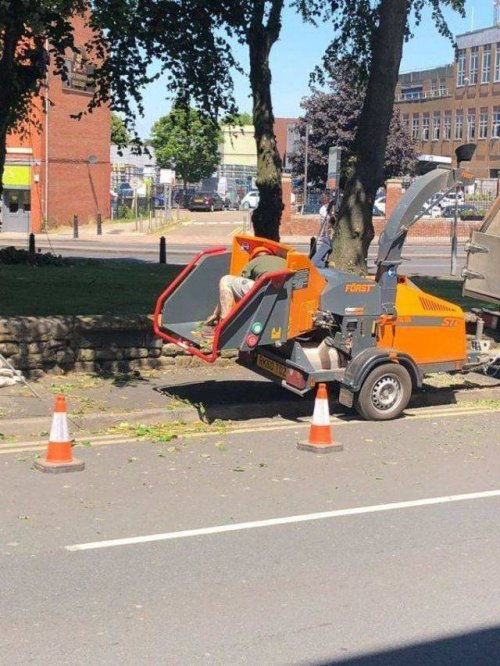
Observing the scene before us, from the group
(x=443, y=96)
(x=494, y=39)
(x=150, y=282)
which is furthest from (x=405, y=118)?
(x=150, y=282)

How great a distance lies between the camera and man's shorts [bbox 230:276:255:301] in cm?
915

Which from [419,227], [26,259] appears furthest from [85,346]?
[419,227]

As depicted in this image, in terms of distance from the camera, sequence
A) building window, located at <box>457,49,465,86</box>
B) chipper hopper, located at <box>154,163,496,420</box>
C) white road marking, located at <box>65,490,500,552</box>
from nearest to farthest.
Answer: white road marking, located at <box>65,490,500,552</box>, chipper hopper, located at <box>154,163,496,420</box>, building window, located at <box>457,49,465,86</box>

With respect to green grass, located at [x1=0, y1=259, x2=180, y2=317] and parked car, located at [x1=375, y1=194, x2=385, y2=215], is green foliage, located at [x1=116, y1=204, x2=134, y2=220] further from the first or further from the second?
green grass, located at [x1=0, y1=259, x2=180, y2=317]

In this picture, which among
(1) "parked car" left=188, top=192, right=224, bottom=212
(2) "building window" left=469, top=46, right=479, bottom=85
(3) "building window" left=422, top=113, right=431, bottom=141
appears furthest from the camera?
(3) "building window" left=422, top=113, right=431, bottom=141

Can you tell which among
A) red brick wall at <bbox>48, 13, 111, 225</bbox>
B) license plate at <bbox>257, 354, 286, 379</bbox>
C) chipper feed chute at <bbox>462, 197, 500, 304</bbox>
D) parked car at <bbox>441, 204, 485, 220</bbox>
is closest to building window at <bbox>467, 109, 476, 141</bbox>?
parked car at <bbox>441, 204, 485, 220</bbox>

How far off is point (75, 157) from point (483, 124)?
41.3 m

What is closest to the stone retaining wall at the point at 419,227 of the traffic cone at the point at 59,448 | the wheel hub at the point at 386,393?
the wheel hub at the point at 386,393

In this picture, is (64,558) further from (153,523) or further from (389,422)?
(389,422)

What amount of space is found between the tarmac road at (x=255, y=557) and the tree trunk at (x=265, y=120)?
9.22 m

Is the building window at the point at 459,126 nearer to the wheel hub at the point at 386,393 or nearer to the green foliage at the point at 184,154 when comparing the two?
the green foliage at the point at 184,154

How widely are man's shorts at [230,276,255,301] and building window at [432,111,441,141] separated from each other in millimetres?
78282

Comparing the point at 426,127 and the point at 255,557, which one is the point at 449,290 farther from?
the point at 426,127

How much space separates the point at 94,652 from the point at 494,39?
77.7m
